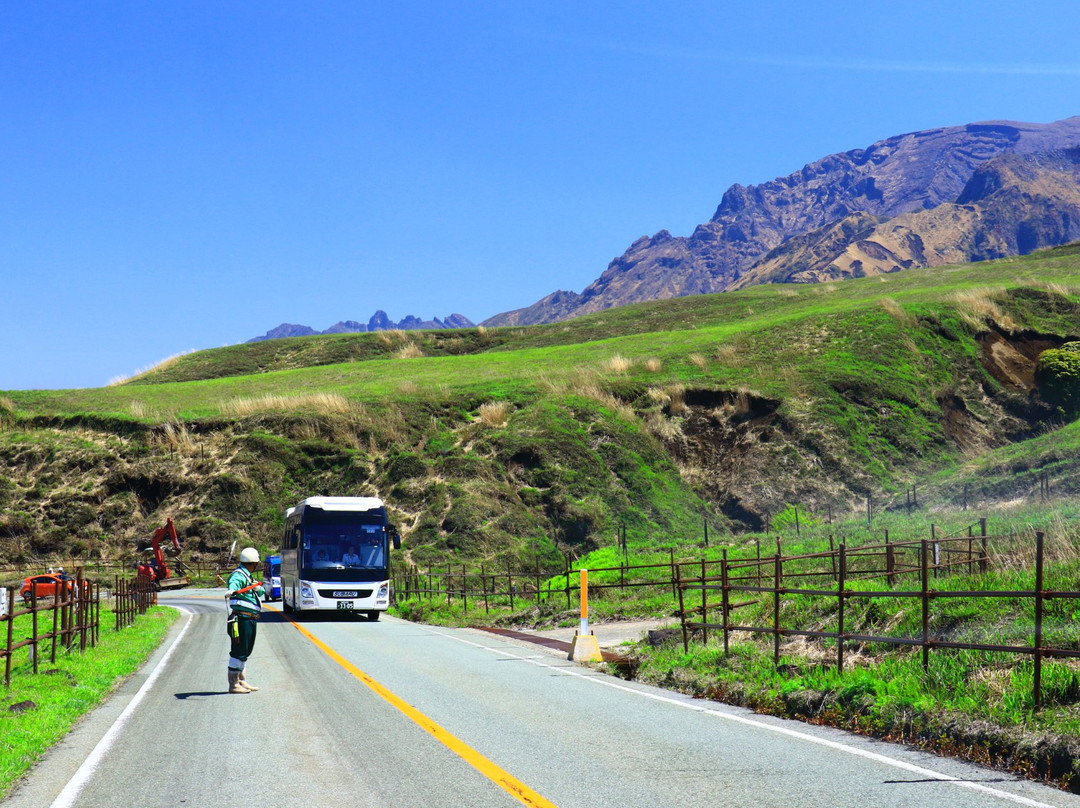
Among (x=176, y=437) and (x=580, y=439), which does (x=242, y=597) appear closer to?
(x=580, y=439)

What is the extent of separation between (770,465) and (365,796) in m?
49.2

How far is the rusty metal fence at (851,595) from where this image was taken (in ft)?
29.6

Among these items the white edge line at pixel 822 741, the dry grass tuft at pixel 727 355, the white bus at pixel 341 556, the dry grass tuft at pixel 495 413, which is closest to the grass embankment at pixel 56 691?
the white bus at pixel 341 556

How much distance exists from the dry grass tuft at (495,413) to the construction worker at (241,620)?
43.6m

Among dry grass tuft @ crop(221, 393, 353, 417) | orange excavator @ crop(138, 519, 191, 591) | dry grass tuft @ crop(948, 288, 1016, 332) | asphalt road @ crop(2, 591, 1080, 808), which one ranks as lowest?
orange excavator @ crop(138, 519, 191, 591)

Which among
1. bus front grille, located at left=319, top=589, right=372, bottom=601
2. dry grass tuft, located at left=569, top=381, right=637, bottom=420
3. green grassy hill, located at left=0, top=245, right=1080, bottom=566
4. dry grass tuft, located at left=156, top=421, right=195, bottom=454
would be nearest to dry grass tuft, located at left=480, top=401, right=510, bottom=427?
green grassy hill, located at left=0, top=245, right=1080, bottom=566

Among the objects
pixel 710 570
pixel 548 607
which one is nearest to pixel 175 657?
pixel 548 607

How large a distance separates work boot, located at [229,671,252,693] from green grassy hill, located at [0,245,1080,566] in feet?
109

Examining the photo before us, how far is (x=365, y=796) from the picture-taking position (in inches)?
276

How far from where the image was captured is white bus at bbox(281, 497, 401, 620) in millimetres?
29422

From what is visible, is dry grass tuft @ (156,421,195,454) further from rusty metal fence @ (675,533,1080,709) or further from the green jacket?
the green jacket

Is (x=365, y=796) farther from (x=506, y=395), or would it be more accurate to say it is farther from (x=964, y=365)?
(x=964, y=365)

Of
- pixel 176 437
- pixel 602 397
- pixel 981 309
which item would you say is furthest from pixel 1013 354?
pixel 176 437

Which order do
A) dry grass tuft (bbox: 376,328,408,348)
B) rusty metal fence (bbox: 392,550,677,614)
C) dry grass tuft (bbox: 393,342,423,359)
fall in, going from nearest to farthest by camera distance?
rusty metal fence (bbox: 392,550,677,614) < dry grass tuft (bbox: 393,342,423,359) < dry grass tuft (bbox: 376,328,408,348)
